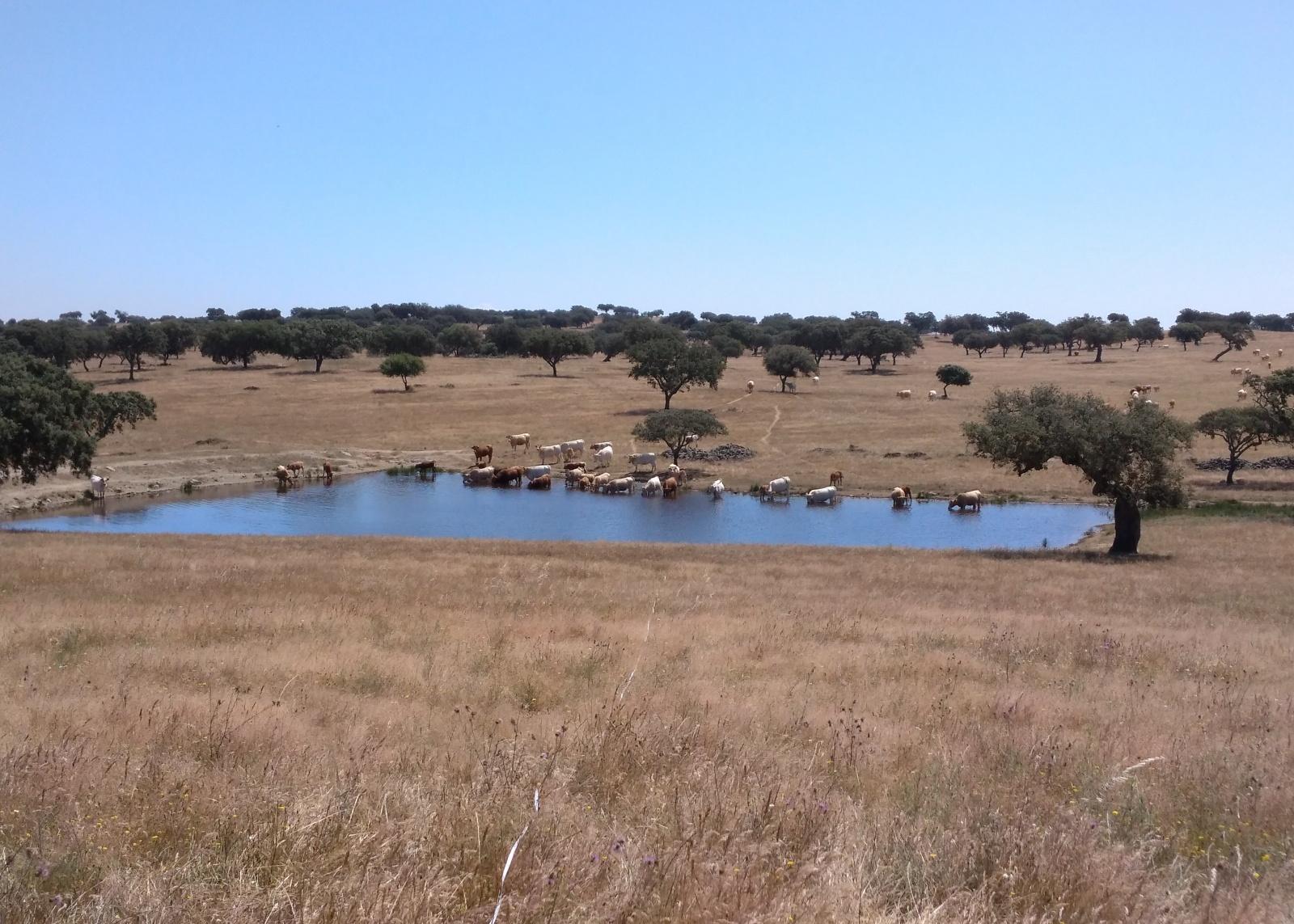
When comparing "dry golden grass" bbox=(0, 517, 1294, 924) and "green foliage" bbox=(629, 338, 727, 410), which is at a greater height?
"green foliage" bbox=(629, 338, 727, 410)

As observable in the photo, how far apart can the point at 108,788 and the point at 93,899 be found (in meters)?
1.64

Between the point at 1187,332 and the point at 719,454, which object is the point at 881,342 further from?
the point at 719,454

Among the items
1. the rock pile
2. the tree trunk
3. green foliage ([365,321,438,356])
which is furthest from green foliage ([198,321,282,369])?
the tree trunk

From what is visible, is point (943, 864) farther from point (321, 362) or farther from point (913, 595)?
point (321, 362)

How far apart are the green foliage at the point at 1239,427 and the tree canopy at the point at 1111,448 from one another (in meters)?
18.7

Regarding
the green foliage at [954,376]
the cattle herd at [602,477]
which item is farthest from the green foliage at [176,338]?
the green foliage at [954,376]

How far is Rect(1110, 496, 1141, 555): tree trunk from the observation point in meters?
32.9

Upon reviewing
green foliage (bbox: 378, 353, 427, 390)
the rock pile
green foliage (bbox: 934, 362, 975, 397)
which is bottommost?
the rock pile

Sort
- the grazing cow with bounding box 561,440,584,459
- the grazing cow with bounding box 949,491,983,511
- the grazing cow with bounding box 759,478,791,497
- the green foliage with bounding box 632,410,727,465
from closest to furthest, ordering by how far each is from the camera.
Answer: the grazing cow with bounding box 949,491,983,511, the grazing cow with bounding box 759,478,791,497, the green foliage with bounding box 632,410,727,465, the grazing cow with bounding box 561,440,584,459

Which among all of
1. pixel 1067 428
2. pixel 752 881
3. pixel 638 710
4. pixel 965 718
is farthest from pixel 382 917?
pixel 1067 428

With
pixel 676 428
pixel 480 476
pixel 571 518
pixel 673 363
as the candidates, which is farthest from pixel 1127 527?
pixel 673 363

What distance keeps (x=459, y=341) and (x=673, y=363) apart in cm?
6765

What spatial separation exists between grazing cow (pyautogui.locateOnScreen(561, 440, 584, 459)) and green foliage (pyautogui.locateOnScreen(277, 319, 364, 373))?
54325mm

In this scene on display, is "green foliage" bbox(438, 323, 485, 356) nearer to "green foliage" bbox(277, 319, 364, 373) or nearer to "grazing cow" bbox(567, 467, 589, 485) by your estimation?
"green foliage" bbox(277, 319, 364, 373)
